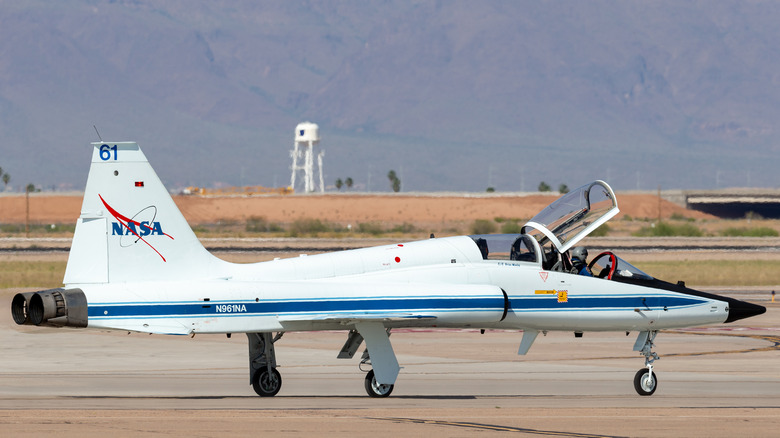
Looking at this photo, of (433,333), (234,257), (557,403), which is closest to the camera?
(557,403)

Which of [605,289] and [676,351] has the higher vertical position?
[605,289]

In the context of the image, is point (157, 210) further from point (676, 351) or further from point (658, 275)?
point (658, 275)

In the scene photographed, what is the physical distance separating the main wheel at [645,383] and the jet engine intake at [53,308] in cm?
898

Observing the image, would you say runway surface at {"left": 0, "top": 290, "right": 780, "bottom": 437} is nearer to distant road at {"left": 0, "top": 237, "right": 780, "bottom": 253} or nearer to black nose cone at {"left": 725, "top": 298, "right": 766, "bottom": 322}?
black nose cone at {"left": 725, "top": 298, "right": 766, "bottom": 322}

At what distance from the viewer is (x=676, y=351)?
26.6 metres

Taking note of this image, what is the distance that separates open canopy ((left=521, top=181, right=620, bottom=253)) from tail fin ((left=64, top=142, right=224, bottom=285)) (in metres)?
5.61

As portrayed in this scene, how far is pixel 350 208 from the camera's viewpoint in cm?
15600

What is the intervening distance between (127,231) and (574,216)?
7593 millimetres

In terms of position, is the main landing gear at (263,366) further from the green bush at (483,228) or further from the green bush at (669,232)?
the green bush at (669,232)

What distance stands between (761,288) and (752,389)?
98.1ft

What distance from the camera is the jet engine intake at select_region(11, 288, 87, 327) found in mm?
17406

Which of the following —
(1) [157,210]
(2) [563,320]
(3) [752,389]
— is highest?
(1) [157,210]

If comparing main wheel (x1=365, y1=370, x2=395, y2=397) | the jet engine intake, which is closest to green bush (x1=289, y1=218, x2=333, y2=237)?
main wheel (x1=365, y1=370, x2=395, y2=397)

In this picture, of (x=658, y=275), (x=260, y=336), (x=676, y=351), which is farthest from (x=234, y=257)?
(x=260, y=336)
